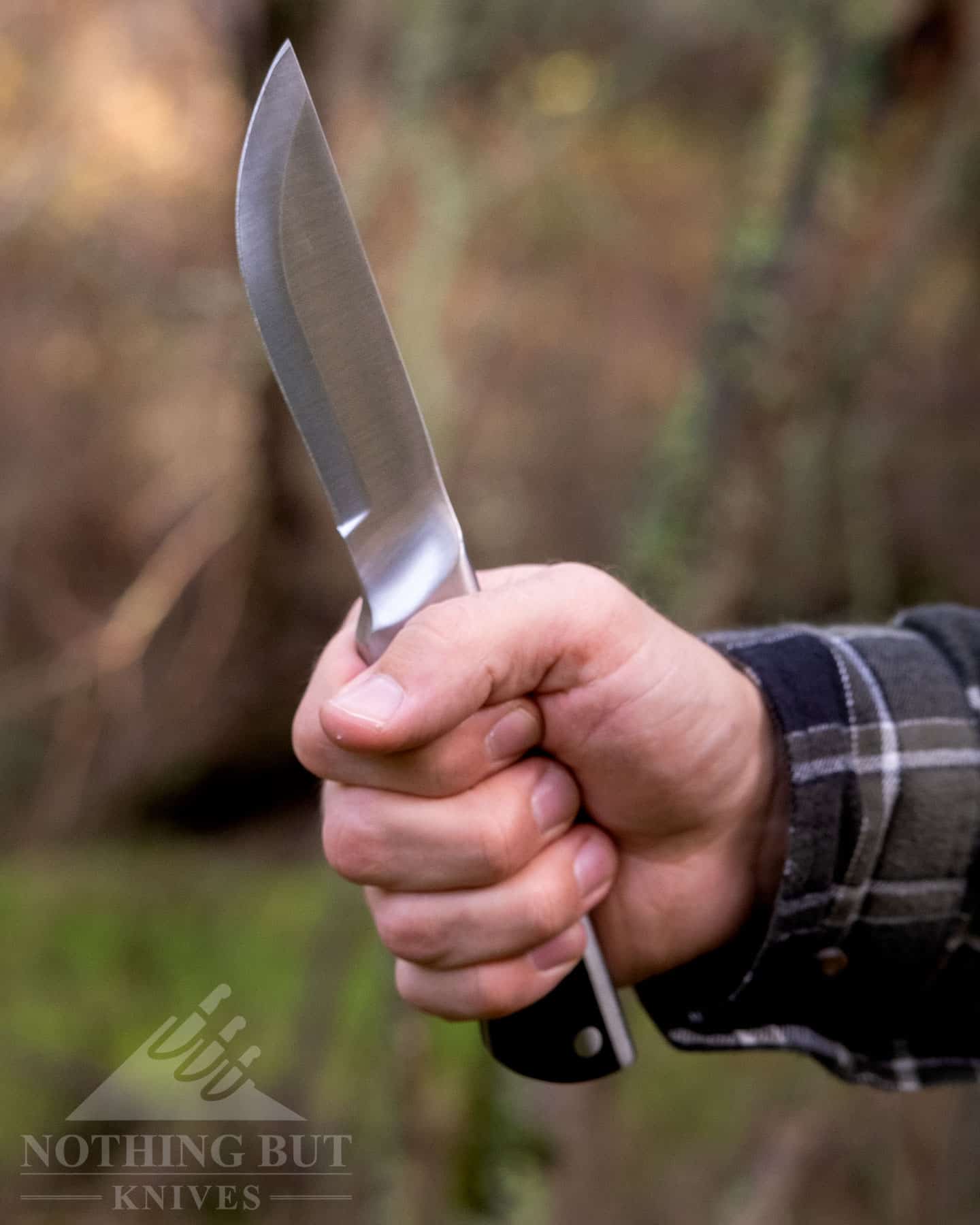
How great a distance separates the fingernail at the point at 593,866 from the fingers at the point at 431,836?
0.08 meters

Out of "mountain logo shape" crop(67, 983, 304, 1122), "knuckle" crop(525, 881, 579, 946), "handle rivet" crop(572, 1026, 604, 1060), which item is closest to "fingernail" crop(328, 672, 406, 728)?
"knuckle" crop(525, 881, 579, 946)

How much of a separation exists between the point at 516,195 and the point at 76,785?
2.45 meters

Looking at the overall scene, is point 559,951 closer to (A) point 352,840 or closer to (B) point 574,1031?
(B) point 574,1031

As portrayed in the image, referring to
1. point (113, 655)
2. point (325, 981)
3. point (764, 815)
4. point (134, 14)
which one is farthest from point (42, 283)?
point (764, 815)

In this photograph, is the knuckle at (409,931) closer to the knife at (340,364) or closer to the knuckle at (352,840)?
the knuckle at (352,840)

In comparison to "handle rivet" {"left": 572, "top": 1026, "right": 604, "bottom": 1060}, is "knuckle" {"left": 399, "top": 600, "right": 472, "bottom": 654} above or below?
above

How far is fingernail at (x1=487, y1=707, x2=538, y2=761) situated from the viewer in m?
0.88

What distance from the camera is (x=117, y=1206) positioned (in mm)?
3273

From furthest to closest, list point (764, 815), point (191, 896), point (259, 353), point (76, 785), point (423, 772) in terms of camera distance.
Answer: point (191, 896) → point (76, 785) → point (259, 353) → point (764, 815) → point (423, 772)

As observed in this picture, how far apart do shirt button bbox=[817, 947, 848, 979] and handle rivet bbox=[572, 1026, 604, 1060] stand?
24 centimetres

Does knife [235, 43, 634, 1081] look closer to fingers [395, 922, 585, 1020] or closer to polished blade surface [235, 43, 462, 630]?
polished blade surface [235, 43, 462, 630]

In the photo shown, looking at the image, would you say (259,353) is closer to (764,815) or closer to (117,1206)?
(764,815)

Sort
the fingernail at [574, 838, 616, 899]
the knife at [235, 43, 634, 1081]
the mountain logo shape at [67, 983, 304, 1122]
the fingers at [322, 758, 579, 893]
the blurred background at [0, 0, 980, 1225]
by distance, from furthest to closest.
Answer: the mountain logo shape at [67, 983, 304, 1122], the blurred background at [0, 0, 980, 1225], the fingernail at [574, 838, 616, 899], the fingers at [322, 758, 579, 893], the knife at [235, 43, 634, 1081]

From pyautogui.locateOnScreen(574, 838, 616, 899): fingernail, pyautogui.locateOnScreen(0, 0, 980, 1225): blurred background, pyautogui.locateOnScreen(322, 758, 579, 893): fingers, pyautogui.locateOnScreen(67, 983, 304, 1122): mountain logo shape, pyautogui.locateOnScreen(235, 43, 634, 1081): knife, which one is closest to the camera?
pyautogui.locateOnScreen(235, 43, 634, 1081): knife
